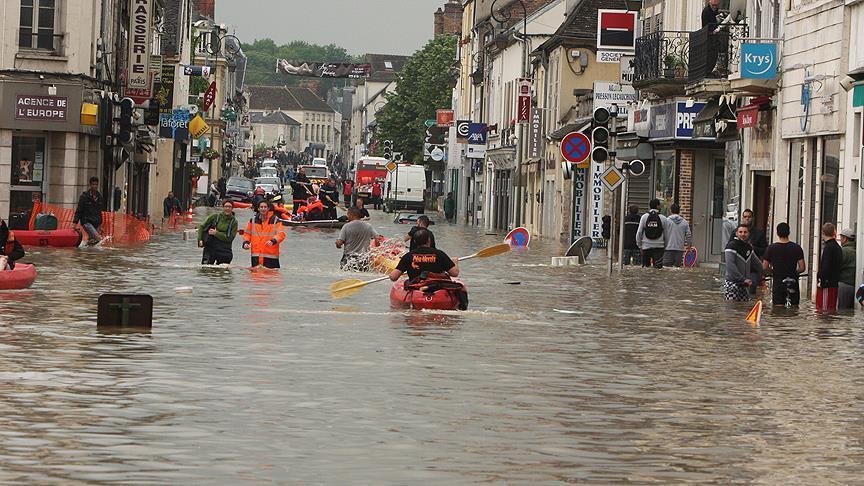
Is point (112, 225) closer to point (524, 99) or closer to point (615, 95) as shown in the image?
point (615, 95)

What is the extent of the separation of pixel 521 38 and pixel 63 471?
65953 mm

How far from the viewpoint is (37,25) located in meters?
45.4

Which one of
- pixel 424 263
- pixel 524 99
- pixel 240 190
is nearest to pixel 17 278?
pixel 424 263

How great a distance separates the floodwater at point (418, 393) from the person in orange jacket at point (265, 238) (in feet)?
15.7

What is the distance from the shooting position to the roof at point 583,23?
64312 mm

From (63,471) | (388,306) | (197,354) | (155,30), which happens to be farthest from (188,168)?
(63,471)

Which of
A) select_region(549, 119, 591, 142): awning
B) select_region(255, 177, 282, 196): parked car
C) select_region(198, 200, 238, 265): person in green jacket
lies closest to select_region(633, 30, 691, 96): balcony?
select_region(549, 119, 591, 142): awning

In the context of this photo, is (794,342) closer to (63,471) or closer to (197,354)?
(197,354)

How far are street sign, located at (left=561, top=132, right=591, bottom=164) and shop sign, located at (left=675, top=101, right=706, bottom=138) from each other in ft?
28.0

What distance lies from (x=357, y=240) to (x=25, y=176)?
1641 cm

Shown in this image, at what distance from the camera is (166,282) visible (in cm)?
2847

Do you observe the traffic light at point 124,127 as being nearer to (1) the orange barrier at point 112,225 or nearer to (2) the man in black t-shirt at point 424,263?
(1) the orange barrier at point 112,225

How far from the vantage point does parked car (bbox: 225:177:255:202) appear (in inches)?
3766

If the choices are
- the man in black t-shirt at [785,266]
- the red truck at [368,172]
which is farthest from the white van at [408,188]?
the man in black t-shirt at [785,266]
